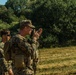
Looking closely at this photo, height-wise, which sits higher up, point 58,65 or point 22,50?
point 22,50

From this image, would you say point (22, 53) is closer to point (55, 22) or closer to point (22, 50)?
point (22, 50)

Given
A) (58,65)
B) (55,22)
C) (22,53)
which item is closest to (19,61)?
(22,53)

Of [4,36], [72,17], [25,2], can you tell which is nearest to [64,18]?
[72,17]

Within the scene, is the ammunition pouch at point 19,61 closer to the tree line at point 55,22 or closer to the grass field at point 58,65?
the grass field at point 58,65

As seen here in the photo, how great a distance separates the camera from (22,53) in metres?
7.34

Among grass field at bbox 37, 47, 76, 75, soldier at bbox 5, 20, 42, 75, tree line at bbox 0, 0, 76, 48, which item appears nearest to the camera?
soldier at bbox 5, 20, 42, 75

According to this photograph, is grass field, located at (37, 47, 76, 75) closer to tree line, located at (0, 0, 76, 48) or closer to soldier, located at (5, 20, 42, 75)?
soldier, located at (5, 20, 42, 75)

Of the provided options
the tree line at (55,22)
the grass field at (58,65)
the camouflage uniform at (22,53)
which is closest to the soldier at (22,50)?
the camouflage uniform at (22,53)

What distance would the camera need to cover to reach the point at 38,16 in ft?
172

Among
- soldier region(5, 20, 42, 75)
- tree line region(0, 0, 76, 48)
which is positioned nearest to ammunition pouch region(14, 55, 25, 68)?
soldier region(5, 20, 42, 75)

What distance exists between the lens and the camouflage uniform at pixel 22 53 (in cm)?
723

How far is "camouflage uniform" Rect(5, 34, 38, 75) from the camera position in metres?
7.23

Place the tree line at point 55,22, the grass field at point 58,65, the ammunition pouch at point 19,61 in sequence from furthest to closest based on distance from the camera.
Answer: the tree line at point 55,22, the grass field at point 58,65, the ammunition pouch at point 19,61

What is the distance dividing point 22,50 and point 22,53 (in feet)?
0.23
